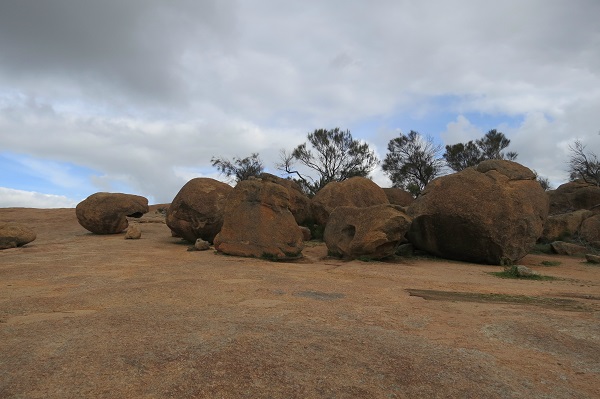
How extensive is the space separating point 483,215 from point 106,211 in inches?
467

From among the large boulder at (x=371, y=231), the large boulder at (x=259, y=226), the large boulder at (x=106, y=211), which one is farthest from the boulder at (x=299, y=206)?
the large boulder at (x=371, y=231)

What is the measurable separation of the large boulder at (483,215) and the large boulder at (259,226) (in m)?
3.32

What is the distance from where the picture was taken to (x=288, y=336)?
390cm

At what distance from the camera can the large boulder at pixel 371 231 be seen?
10.5 meters

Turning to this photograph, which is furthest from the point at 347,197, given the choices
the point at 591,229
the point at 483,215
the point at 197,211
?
the point at 591,229

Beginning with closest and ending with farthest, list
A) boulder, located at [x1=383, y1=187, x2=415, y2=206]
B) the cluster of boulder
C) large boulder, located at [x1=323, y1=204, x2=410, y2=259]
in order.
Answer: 1. large boulder, located at [x1=323, y1=204, x2=410, y2=259]
2. the cluster of boulder
3. boulder, located at [x1=383, y1=187, x2=415, y2=206]

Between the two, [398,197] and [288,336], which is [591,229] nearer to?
[398,197]

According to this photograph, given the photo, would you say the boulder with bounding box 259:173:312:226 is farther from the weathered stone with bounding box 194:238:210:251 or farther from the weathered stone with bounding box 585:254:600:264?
the weathered stone with bounding box 585:254:600:264

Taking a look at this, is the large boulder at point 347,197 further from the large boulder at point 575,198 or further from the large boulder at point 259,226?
the large boulder at point 575,198

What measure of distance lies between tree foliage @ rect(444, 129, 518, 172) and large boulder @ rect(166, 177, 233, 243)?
2407 cm

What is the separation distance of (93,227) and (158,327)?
43.1 ft

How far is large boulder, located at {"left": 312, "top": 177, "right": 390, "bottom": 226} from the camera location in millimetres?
16062

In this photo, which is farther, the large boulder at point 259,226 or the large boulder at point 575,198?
the large boulder at point 575,198

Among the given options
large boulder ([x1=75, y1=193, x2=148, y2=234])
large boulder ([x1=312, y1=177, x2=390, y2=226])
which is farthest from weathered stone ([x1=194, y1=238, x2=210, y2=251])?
large boulder ([x1=312, y1=177, x2=390, y2=226])
